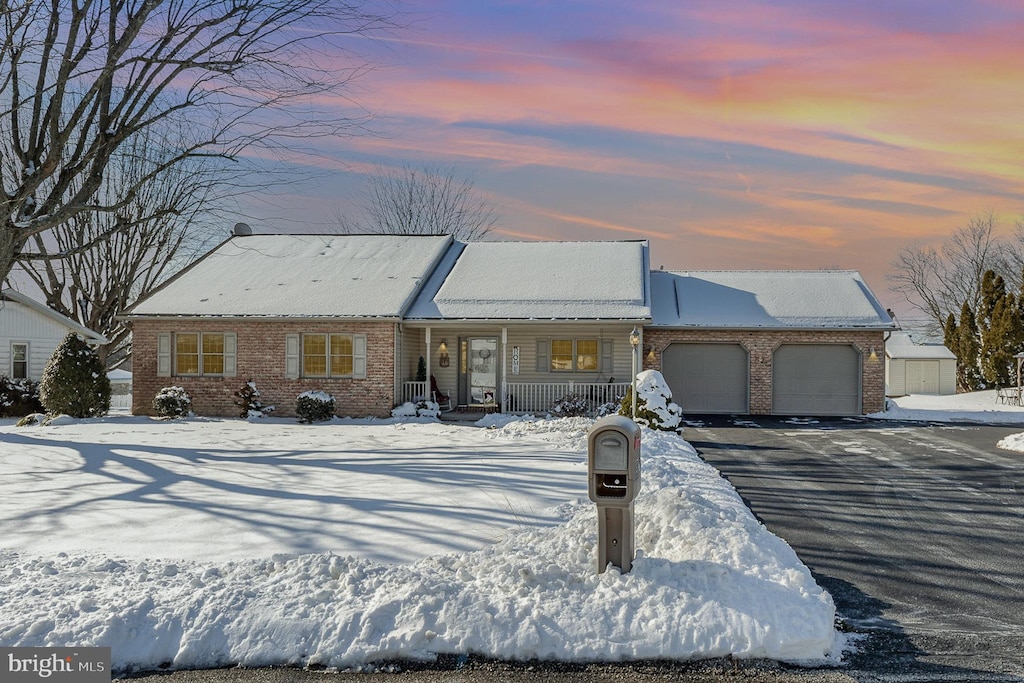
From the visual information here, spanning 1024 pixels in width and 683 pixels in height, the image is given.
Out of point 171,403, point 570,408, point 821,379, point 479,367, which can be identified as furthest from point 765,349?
point 171,403

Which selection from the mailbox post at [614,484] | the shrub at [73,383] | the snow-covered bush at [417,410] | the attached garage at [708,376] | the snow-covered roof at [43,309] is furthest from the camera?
the snow-covered roof at [43,309]

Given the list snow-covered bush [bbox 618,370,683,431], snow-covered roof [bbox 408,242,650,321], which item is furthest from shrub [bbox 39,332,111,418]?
snow-covered bush [bbox 618,370,683,431]

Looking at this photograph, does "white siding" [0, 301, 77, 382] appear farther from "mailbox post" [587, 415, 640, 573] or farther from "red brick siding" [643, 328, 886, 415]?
"mailbox post" [587, 415, 640, 573]

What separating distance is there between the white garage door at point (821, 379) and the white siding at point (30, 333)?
22.1 m

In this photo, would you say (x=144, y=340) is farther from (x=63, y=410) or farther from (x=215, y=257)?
(x=215, y=257)

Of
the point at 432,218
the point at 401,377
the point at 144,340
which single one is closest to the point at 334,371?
the point at 401,377

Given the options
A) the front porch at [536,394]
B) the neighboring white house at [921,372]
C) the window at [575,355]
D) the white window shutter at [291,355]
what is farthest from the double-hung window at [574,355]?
the neighboring white house at [921,372]

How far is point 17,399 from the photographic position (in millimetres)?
22656

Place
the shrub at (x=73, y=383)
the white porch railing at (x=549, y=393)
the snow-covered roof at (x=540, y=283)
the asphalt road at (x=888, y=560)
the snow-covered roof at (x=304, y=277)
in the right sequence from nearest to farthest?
the asphalt road at (x=888, y=560) → the shrub at (x=73, y=383) → the white porch railing at (x=549, y=393) → the snow-covered roof at (x=540, y=283) → the snow-covered roof at (x=304, y=277)

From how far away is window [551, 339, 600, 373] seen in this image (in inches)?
876

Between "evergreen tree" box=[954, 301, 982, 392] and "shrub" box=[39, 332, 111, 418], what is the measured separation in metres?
35.7

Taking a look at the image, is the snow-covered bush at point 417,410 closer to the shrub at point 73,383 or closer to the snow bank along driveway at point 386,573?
the shrub at point 73,383

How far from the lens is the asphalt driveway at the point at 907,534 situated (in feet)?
16.6

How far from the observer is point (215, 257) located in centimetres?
2566
